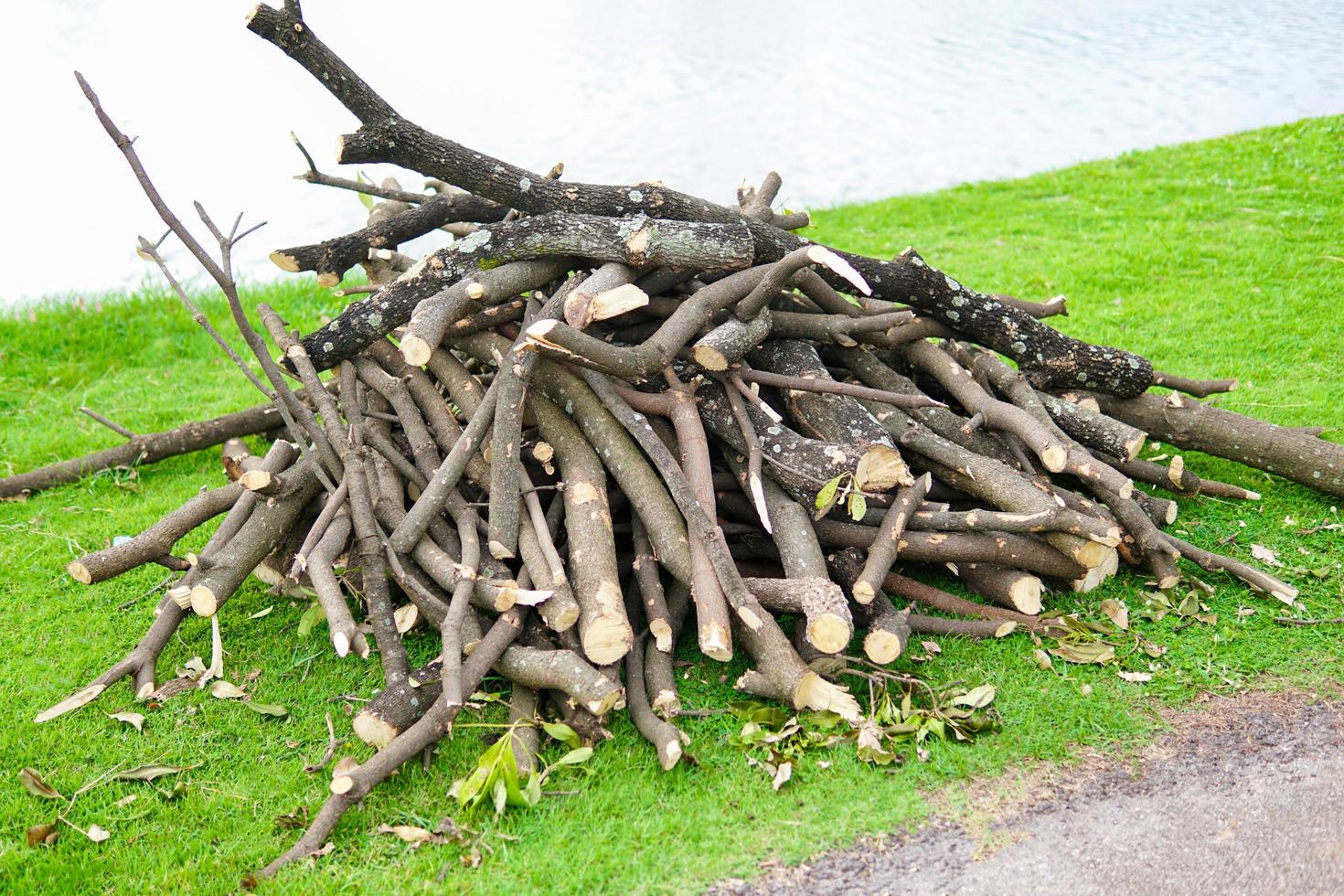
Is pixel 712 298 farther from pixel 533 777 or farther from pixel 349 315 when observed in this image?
pixel 533 777

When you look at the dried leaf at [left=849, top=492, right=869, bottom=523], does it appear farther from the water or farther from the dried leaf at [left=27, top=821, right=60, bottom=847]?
the water

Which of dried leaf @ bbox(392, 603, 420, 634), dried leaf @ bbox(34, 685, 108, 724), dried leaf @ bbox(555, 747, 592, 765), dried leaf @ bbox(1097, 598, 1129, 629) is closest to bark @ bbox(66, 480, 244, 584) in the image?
dried leaf @ bbox(34, 685, 108, 724)

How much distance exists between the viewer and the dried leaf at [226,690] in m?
3.95

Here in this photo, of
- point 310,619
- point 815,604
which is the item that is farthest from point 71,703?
point 815,604

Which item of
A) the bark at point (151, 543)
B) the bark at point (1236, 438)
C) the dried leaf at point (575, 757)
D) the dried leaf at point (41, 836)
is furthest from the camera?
the bark at point (1236, 438)

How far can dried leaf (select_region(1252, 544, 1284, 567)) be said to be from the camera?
4520 mm

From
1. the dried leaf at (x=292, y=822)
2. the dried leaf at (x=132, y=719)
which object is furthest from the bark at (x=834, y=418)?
the dried leaf at (x=132, y=719)

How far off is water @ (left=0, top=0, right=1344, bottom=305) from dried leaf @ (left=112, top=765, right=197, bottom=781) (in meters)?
7.25

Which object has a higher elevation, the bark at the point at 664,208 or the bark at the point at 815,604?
the bark at the point at 664,208

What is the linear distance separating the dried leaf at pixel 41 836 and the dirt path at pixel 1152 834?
208 cm

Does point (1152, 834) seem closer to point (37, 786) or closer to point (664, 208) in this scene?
point (664, 208)

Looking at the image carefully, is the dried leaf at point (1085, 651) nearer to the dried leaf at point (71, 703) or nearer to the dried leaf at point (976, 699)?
the dried leaf at point (976, 699)

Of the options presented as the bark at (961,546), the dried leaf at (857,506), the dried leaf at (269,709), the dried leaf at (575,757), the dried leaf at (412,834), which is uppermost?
the dried leaf at (857,506)

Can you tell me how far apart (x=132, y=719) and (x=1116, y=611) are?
3691 millimetres
